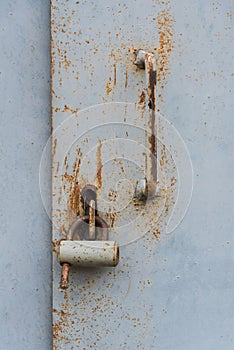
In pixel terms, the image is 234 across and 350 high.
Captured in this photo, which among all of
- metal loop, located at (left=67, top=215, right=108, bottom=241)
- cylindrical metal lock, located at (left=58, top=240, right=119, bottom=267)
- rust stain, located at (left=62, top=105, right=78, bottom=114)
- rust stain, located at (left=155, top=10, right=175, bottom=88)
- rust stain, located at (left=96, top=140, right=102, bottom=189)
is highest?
rust stain, located at (left=155, top=10, right=175, bottom=88)

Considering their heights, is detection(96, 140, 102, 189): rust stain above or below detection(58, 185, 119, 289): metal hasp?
above

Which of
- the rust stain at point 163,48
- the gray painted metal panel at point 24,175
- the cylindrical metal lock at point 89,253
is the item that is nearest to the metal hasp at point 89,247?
the cylindrical metal lock at point 89,253

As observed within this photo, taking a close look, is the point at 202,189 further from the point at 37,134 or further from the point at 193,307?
the point at 37,134

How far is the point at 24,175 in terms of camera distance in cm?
84

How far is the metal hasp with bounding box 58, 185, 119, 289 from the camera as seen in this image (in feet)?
2.32

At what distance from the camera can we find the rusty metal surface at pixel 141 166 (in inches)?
30.3

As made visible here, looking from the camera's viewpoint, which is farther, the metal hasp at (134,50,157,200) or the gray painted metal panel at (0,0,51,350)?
the gray painted metal panel at (0,0,51,350)

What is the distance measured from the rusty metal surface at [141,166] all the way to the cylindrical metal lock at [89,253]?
0.18 ft

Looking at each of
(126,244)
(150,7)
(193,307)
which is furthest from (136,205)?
(150,7)

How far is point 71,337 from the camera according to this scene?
76 cm

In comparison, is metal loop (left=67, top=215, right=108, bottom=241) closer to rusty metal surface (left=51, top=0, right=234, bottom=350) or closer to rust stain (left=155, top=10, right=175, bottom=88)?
rusty metal surface (left=51, top=0, right=234, bottom=350)

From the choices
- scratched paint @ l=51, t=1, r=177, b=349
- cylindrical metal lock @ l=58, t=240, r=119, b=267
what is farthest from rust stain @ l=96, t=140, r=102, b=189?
cylindrical metal lock @ l=58, t=240, r=119, b=267

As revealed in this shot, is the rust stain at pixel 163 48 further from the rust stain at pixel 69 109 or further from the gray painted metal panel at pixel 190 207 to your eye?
the rust stain at pixel 69 109

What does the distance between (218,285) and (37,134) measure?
408 mm
